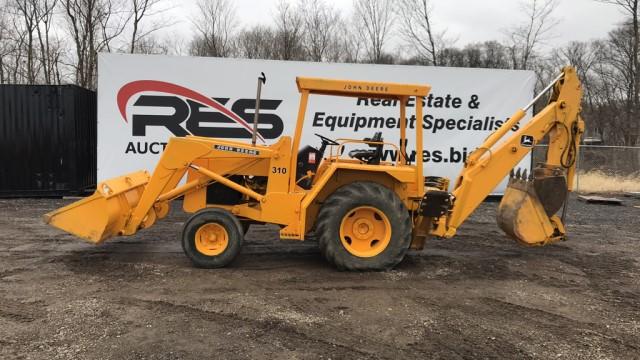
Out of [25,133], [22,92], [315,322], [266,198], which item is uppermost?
[22,92]

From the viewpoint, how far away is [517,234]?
6207 millimetres

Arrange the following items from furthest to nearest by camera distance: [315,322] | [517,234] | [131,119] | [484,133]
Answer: [484,133] → [131,119] → [517,234] → [315,322]

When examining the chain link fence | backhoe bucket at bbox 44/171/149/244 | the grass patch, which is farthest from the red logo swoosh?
the grass patch

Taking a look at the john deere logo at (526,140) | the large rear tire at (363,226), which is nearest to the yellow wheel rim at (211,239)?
the large rear tire at (363,226)

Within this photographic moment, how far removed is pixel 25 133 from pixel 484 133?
10231mm

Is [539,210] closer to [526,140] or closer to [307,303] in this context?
[526,140]

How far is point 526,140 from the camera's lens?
6.20 meters

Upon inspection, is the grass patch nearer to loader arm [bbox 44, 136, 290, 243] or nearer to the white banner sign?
the white banner sign

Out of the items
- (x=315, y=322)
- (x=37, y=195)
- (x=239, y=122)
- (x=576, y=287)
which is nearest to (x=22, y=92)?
(x=37, y=195)

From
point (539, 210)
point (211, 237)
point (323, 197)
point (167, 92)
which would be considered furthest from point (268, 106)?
point (539, 210)

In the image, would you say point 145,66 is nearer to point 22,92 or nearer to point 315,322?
point 22,92

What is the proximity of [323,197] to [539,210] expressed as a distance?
269 cm

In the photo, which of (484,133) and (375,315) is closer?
(375,315)

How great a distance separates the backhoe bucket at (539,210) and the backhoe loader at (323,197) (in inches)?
Result: 0.5
